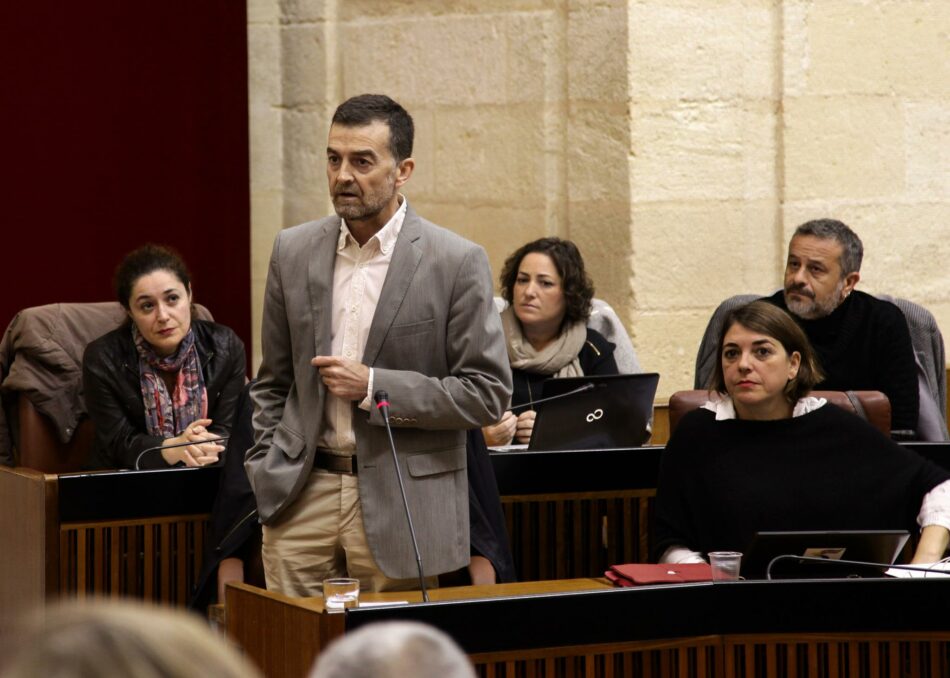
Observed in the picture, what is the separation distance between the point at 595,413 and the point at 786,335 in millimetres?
807

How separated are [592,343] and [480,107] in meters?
1.39

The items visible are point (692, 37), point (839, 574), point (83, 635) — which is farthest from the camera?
point (692, 37)

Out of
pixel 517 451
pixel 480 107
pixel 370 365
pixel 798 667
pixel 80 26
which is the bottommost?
pixel 798 667

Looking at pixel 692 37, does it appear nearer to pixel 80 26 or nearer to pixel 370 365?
pixel 80 26

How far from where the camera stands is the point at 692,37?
17.8 ft

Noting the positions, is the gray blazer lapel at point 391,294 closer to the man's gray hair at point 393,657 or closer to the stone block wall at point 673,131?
the man's gray hair at point 393,657

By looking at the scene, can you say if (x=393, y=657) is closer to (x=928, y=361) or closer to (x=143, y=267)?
(x=143, y=267)

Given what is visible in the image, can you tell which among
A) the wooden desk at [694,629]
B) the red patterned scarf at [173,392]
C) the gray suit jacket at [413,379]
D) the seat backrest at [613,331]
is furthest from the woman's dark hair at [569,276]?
the wooden desk at [694,629]

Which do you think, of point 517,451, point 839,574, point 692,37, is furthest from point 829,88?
point 839,574

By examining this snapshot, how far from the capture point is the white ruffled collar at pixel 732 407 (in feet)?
11.6

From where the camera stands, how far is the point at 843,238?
4.68 meters

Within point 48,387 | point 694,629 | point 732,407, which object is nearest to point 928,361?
point 732,407

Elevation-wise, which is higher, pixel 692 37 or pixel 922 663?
pixel 692 37

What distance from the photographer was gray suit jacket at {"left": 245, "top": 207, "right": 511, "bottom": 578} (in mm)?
2924
